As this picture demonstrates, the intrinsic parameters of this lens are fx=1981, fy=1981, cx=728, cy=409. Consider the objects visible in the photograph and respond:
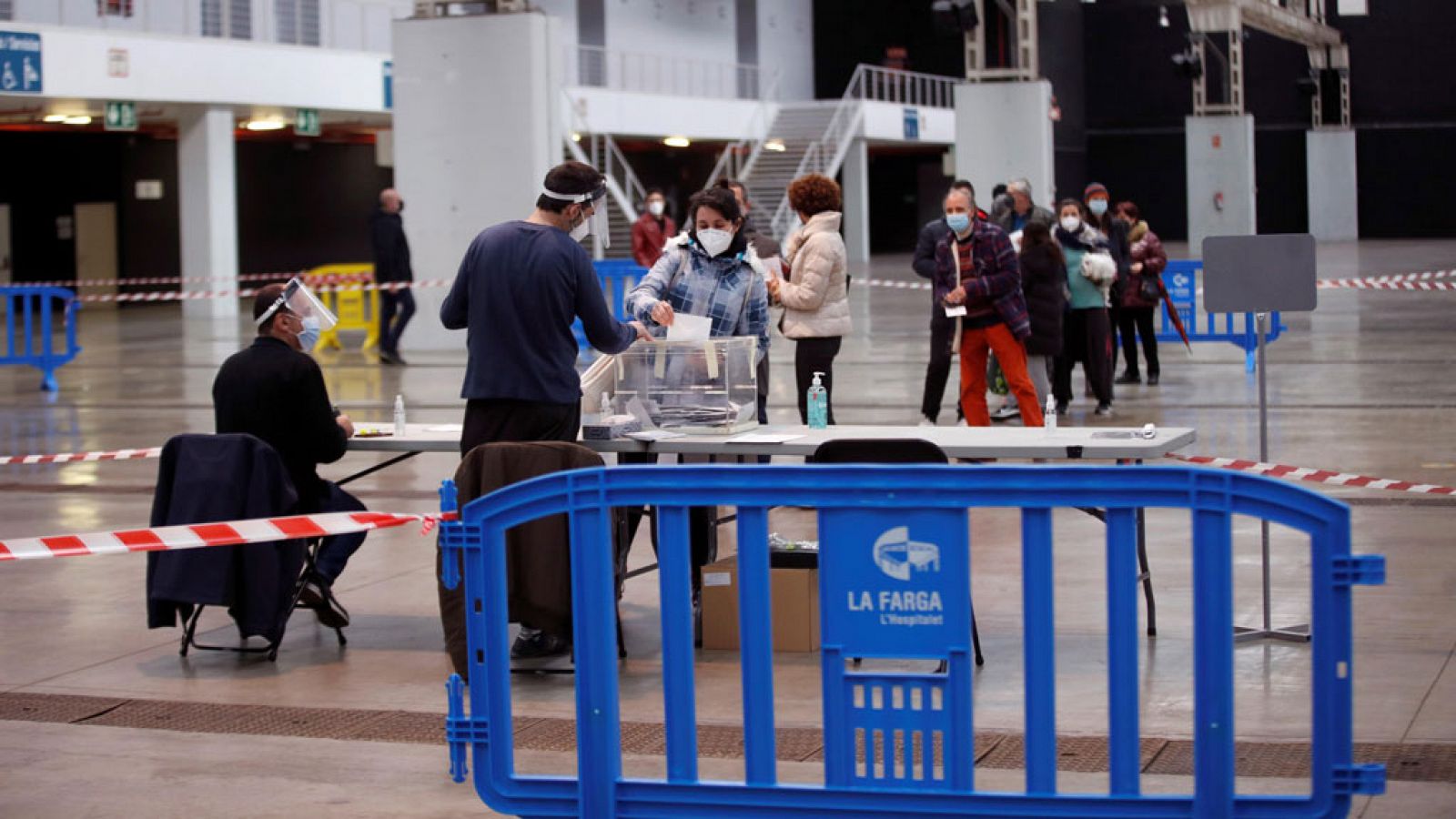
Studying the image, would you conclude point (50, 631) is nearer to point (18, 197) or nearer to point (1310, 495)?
point (1310, 495)

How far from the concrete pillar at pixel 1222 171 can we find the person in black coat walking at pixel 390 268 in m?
29.4

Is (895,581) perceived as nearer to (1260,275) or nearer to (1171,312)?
(1260,275)

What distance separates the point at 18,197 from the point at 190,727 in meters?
33.1

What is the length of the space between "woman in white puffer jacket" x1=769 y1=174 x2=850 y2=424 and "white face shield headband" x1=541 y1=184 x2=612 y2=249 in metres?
2.12

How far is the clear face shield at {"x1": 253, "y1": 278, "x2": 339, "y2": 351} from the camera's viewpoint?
7527 millimetres

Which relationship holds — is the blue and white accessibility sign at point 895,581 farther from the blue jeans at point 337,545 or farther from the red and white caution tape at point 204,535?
the blue jeans at point 337,545

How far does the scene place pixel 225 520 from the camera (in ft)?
23.3

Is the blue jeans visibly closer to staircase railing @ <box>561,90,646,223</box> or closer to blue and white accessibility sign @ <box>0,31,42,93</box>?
blue and white accessibility sign @ <box>0,31,42,93</box>

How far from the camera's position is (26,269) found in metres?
37.4

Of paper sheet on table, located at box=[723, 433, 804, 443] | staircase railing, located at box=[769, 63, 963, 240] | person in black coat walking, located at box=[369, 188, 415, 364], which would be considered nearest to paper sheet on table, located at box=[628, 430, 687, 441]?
paper sheet on table, located at box=[723, 433, 804, 443]

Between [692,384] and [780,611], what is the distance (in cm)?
106

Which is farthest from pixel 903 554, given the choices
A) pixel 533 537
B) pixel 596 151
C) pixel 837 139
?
pixel 837 139

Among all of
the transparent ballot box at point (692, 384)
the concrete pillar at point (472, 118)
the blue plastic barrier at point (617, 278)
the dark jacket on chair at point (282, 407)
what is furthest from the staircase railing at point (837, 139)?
the dark jacket on chair at point (282, 407)

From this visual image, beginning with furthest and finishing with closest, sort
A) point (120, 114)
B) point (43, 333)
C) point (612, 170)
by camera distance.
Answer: point (612, 170) → point (120, 114) → point (43, 333)
